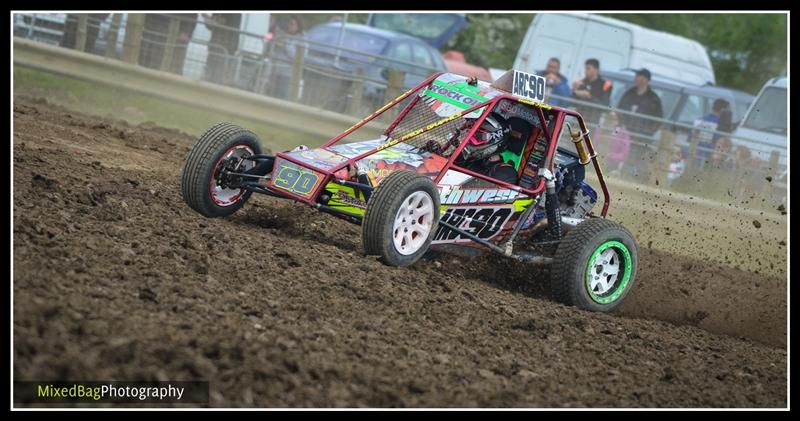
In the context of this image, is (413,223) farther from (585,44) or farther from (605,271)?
(585,44)

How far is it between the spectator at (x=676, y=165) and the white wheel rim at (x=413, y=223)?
7.00 metres

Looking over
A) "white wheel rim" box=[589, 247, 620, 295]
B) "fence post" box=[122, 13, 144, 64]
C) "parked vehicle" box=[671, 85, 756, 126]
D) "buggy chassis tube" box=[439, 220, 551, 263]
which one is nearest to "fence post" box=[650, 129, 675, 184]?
"parked vehicle" box=[671, 85, 756, 126]

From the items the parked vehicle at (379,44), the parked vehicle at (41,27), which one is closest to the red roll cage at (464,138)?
the parked vehicle at (41,27)

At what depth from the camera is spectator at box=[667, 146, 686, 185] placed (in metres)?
13.0

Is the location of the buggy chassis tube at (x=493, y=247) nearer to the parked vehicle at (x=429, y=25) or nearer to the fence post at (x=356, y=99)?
the fence post at (x=356, y=99)

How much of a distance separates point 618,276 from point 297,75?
22.5 ft

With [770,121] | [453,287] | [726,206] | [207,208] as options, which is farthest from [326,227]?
[770,121]

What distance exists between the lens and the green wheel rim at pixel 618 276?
23.7 feet

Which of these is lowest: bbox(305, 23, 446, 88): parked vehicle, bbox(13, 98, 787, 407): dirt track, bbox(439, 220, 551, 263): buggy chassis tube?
bbox(13, 98, 787, 407): dirt track

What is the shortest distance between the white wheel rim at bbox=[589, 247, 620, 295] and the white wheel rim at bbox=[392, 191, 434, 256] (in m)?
1.31

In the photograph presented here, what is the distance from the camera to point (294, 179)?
675 centimetres

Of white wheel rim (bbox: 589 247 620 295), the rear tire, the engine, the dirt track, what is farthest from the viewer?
the engine

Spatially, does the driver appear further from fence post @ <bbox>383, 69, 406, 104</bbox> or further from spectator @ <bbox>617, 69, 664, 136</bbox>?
spectator @ <bbox>617, 69, 664, 136</bbox>

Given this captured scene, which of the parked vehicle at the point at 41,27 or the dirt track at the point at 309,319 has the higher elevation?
the parked vehicle at the point at 41,27
